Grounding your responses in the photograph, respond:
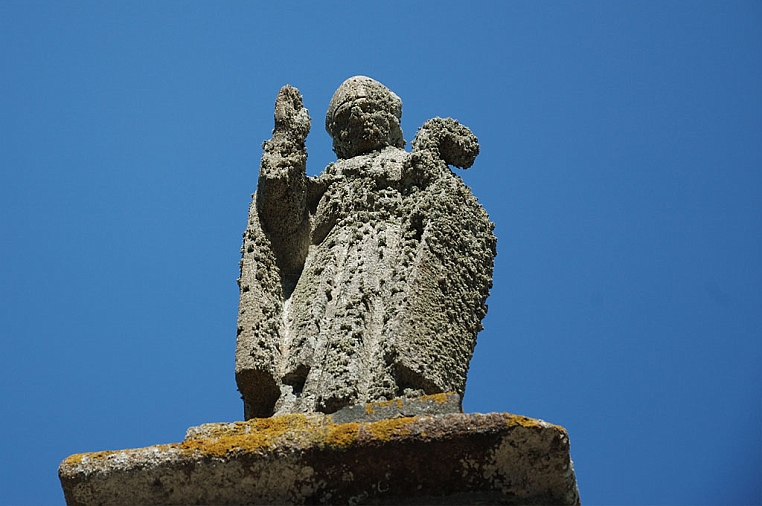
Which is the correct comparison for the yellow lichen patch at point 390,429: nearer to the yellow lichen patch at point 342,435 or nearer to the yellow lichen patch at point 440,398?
the yellow lichen patch at point 342,435

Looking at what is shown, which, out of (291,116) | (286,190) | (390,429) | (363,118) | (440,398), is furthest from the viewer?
(363,118)

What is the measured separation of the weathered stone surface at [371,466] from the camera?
373 centimetres

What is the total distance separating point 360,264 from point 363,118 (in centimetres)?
121

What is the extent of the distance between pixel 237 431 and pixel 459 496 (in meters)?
0.98

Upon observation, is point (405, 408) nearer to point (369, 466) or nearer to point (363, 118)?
point (369, 466)

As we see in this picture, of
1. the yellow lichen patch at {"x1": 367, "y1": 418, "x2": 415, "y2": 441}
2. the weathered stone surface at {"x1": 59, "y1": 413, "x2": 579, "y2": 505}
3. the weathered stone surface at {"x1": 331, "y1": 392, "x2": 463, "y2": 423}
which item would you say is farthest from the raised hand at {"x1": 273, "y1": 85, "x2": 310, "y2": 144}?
the yellow lichen patch at {"x1": 367, "y1": 418, "x2": 415, "y2": 441}

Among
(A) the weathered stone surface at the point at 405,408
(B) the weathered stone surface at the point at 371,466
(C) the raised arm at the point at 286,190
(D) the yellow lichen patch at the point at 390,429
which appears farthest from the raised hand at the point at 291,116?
(D) the yellow lichen patch at the point at 390,429

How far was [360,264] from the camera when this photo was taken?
5.36 m

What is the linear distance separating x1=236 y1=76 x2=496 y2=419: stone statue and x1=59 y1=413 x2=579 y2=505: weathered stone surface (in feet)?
2.58

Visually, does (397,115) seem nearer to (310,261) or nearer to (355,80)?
(355,80)

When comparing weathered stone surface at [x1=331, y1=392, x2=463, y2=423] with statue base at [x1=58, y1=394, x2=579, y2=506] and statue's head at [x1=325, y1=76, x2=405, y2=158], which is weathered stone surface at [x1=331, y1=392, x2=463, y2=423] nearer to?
statue base at [x1=58, y1=394, x2=579, y2=506]

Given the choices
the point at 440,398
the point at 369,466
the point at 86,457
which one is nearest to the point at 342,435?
the point at 369,466

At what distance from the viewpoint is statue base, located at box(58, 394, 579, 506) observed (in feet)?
12.2

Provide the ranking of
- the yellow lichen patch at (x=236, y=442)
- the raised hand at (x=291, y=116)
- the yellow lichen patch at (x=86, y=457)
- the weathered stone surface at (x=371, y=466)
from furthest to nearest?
the raised hand at (x=291, y=116) < the yellow lichen patch at (x=86, y=457) < the yellow lichen patch at (x=236, y=442) < the weathered stone surface at (x=371, y=466)
